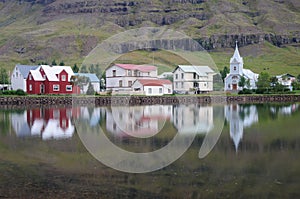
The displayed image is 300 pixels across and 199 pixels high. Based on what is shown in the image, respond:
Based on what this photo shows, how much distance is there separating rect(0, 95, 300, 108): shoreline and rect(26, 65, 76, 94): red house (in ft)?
27.7

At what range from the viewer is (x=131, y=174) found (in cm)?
1659

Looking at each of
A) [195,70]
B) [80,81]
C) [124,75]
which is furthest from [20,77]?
[195,70]

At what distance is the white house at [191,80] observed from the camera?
3366 inches

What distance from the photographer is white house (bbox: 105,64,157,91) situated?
78.6m

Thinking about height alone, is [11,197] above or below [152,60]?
below

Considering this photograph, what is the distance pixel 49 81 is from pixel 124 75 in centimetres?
1406

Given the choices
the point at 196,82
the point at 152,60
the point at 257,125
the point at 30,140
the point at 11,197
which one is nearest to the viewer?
the point at 11,197

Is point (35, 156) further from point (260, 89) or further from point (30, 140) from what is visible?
point (260, 89)

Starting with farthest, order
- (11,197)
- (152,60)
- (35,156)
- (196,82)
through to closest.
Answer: (152,60) < (196,82) < (35,156) < (11,197)

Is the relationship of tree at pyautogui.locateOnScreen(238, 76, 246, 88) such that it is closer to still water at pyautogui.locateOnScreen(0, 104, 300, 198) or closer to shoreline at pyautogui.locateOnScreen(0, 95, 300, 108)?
shoreline at pyautogui.locateOnScreen(0, 95, 300, 108)

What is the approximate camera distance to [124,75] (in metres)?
78.4

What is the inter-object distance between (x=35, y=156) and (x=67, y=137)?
6575 millimetres

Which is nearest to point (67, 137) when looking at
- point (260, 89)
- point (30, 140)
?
point (30, 140)

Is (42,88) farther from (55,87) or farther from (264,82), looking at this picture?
(264,82)
